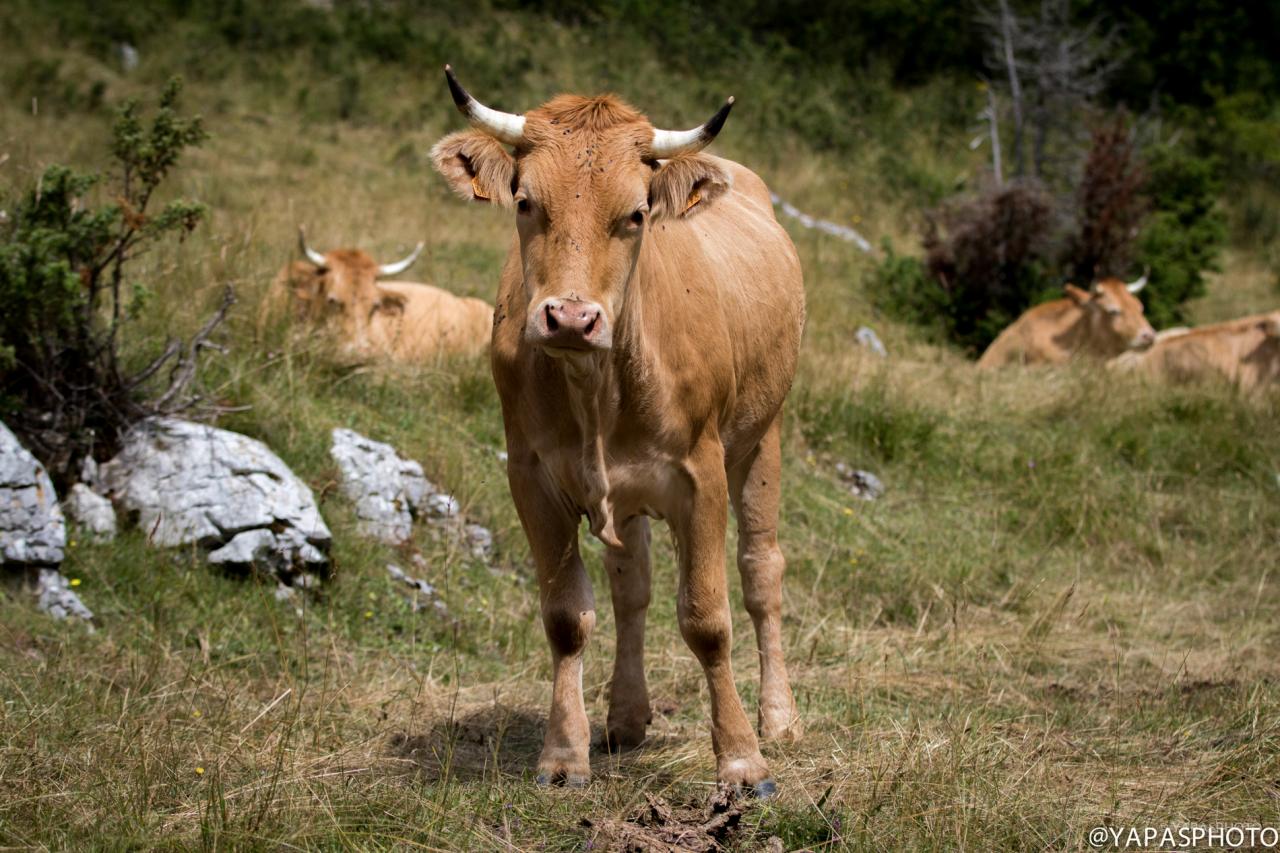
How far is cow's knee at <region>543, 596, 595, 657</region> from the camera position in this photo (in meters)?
4.89

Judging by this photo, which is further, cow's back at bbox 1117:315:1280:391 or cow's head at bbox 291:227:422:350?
cow's back at bbox 1117:315:1280:391

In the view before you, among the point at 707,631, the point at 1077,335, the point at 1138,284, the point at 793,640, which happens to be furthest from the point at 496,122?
the point at 1138,284

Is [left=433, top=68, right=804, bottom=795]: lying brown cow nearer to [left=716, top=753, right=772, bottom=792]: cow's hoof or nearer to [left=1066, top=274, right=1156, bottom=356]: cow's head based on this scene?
[left=716, top=753, right=772, bottom=792]: cow's hoof

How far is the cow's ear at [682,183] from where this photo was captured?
4.53 meters

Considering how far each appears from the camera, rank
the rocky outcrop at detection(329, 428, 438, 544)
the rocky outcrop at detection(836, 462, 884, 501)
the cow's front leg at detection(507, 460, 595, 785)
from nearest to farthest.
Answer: the cow's front leg at detection(507, 460, 595, 785), the rocky outcrop at detection(329, 428, 438, 544), the rocky outcrop at detection(836, 462, 884, 501)

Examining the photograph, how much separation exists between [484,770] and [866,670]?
2.27 metres

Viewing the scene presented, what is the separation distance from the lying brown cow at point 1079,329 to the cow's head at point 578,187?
10.7 meters

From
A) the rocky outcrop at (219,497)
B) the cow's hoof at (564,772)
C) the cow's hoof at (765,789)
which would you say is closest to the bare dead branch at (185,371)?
the rocky outcrop at (219,497)

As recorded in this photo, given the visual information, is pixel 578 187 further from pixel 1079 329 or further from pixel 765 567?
pixel 1079 329

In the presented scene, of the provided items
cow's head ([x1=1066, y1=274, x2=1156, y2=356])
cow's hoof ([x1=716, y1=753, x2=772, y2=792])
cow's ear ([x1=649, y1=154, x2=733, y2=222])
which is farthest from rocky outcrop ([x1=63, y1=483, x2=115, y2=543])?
cow's head ([x1=1066, y1=274, x2=1156, y2=356])

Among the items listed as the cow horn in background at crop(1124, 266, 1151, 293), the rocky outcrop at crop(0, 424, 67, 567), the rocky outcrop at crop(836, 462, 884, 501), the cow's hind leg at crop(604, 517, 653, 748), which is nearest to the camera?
the cow's hind leg at crop(604, 517, 653, 748)

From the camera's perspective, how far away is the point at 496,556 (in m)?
7.62

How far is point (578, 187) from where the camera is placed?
428cm

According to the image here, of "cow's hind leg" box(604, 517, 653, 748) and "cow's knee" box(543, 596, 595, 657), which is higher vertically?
"cow's knee" box(543, 596, 595, 657)
